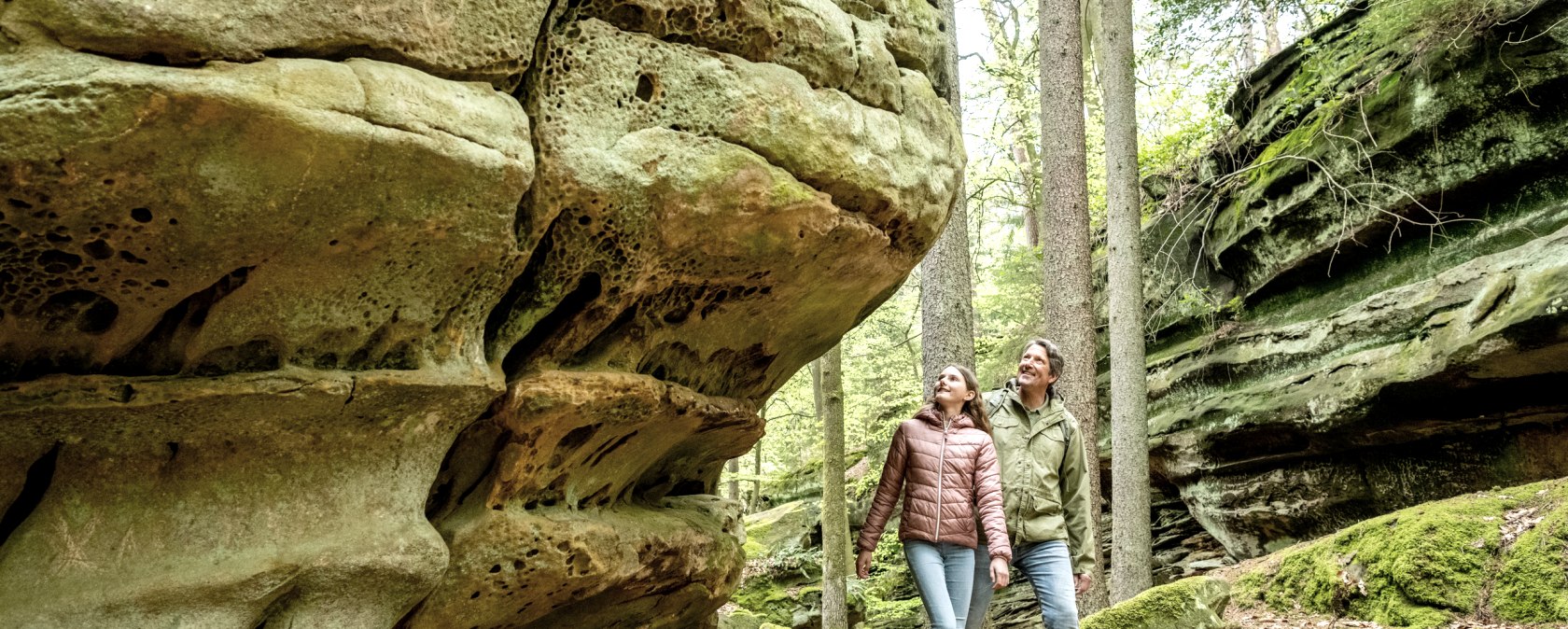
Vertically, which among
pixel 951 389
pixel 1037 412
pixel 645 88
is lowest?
pixel 1037 412

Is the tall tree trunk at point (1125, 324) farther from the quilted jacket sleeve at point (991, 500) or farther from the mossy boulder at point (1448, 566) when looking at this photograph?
the quilted jacket sleeve at point (991, 500)

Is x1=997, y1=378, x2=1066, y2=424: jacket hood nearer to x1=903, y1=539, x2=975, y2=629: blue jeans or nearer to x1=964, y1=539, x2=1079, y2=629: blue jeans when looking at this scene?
x1=964, y1=539, x2=1079, y2=629: blue jeans

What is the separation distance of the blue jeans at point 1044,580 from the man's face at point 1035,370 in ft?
3.10

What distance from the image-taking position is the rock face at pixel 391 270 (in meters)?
3.01

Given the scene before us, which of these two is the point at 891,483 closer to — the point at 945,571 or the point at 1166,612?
the point at 945,571

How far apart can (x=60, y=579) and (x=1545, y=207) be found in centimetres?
1190

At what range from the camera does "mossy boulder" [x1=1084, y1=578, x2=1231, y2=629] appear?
22.9 ft

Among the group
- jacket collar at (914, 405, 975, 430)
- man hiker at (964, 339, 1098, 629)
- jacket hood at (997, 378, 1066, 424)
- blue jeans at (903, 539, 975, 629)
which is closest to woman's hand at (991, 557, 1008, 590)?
blue jeans at (903, 539, 975, 629)

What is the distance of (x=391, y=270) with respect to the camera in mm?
3723

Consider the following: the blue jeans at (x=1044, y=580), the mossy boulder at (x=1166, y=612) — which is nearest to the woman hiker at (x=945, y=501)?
the blue jeans at (x=1044, y=580)

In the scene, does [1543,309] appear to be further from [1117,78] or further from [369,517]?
[369,517]

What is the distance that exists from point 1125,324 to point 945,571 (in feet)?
20.2

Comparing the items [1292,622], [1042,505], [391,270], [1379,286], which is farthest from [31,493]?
[1379,286]

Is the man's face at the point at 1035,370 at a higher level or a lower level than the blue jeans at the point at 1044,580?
higher
